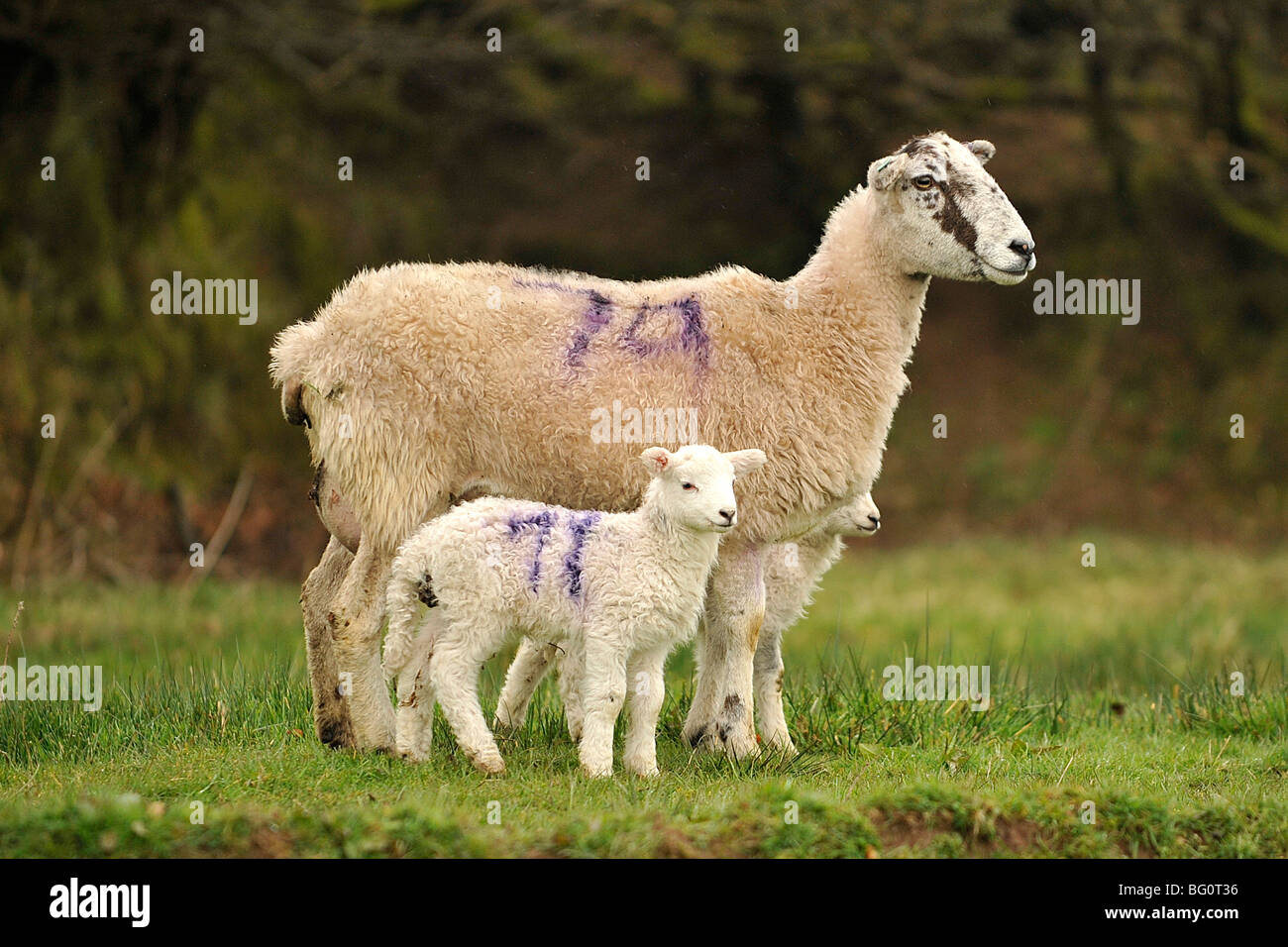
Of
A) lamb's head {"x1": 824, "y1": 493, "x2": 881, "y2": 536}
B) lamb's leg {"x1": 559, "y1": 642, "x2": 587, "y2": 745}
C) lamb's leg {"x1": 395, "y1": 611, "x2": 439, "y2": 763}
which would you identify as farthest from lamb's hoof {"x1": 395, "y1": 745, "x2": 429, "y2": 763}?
lamb's head {"x1": 824, "y1": 493, "x2": 881, "y2": 536}

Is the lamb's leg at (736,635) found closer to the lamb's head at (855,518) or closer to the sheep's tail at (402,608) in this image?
the lamb's head at (855,518)

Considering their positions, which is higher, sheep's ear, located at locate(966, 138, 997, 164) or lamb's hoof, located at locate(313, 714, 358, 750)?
sheep's ear, located at locate(966, 138, 997, 164)

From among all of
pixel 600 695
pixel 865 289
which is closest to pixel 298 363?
pixel 600 695

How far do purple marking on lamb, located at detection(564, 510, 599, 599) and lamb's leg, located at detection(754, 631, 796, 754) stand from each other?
140cm

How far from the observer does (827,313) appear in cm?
745

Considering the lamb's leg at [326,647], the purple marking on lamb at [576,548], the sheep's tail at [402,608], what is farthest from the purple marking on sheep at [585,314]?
the lamb's leg at [326,647]

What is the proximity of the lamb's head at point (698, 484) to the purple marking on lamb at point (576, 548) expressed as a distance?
0.31 m

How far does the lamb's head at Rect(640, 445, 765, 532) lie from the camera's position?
6281mm

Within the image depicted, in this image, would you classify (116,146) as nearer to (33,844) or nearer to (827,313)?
(827,313)

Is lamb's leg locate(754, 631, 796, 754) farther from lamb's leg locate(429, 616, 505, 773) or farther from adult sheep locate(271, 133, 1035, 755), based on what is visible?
lamb's leg locate(429, 616, 505, 773)

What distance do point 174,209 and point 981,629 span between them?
7821mm

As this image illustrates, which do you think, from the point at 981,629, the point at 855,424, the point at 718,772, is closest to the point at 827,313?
the point at 855,424

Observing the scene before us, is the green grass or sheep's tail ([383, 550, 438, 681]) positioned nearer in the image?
the green grass

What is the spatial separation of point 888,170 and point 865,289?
0.56 m
